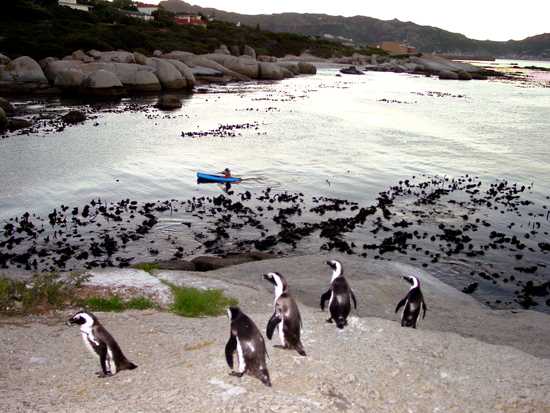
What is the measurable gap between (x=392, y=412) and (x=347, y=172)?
Answer: 980 inches

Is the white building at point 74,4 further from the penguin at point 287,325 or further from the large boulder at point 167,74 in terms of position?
the penguin at point 287,325

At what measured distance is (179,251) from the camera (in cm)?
1939

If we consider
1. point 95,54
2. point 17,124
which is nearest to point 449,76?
point 95,54

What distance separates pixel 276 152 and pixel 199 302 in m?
25.7

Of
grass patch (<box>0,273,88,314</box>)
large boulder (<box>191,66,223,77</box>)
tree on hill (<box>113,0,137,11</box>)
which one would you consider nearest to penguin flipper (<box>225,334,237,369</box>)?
grass patch (<box>0,273,88,314</box>)

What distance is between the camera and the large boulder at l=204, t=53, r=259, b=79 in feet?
332

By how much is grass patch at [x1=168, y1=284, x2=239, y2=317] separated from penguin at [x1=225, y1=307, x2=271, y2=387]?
130 inches

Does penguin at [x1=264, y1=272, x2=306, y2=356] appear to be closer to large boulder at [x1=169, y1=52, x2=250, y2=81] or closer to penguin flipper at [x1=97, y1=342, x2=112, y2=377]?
penguin flipper at [x1=97, y1=342, x2=112, y2=377]

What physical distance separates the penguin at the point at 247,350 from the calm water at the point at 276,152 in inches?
435

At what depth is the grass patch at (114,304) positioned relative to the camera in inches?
486

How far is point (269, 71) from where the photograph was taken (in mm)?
103188

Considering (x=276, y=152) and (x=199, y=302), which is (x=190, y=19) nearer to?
(x=276, y=152)

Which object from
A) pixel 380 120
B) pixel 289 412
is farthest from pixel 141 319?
pixel 380 120

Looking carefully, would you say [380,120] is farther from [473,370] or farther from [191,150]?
[473,370]
